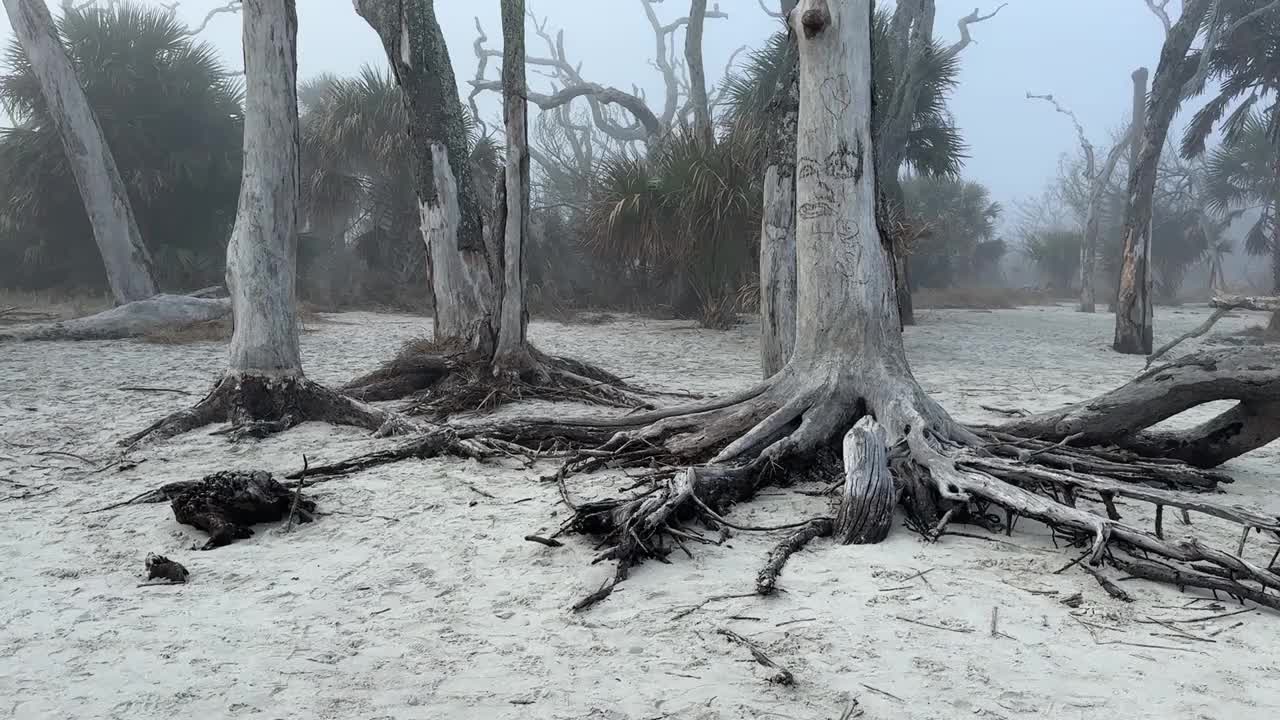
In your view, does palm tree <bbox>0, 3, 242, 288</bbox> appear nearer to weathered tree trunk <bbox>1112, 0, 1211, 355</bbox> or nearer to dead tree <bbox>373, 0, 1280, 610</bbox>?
dead tree <bbox>373, 0, 1280, 610</bbox>

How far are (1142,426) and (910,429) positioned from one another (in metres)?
1.42

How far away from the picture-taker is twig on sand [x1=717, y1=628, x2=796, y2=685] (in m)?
2.23

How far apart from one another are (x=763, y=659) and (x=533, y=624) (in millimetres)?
735

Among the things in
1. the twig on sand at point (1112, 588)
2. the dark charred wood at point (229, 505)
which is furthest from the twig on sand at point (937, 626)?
the dark charred wood at point (229, 505)

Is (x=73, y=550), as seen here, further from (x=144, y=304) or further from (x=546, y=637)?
(x=144, y=304)

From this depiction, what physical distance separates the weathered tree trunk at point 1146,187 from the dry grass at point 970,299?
9.65 metres

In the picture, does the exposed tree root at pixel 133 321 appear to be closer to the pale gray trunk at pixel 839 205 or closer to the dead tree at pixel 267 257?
the dead tree at pixel 267 257

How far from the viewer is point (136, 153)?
15.7 meters

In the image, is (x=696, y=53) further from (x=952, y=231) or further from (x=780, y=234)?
(x=780, y=234)

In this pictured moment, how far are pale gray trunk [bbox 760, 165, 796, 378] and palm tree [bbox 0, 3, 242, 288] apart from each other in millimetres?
12578

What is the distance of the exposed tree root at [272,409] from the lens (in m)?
5.49

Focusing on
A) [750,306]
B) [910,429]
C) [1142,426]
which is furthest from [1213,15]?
[910,429]

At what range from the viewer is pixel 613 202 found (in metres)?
12.2

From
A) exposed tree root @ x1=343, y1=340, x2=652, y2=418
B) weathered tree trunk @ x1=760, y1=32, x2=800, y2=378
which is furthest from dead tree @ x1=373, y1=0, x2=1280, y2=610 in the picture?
weathered tree trunk @ x1=760, y1=32, x2=800, y2=378
